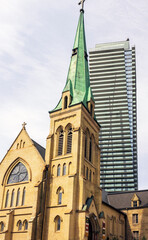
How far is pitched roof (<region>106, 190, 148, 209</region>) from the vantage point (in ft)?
209

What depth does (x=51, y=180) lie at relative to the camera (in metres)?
44.9

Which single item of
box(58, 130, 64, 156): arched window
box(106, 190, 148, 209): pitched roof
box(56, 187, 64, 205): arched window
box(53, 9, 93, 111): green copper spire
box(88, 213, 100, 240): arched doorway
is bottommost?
box(88, 213, 100, 240): arched doorway

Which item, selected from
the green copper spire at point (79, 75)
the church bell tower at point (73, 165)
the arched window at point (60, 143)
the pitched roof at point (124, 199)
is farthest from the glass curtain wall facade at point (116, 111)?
the arched window at point (60, 143)

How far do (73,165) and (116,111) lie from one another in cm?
9677

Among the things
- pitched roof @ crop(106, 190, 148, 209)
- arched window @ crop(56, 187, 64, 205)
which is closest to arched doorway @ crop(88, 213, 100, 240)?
arched window @ crop(56, 187, 64, 205)

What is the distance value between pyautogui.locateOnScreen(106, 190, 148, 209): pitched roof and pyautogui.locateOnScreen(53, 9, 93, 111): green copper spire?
83.3 ft

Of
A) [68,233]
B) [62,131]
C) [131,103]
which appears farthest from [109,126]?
[68,233]

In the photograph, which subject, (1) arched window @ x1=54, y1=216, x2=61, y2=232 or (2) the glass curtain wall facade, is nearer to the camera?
(1) arched window @ x1=54, y1=216, x2=61, y2=232

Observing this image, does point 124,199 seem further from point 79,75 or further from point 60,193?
point 79,75

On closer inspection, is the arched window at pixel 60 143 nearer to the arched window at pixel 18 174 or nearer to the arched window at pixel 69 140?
the arched window at pixel 69 140

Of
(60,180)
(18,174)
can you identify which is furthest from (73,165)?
(18,174)

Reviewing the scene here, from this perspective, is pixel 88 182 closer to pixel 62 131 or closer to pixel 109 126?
pixel 62 131

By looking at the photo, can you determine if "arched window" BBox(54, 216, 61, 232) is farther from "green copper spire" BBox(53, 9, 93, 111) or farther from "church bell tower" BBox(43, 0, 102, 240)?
"green copper spire" BBox(53, 9, 93, 111)

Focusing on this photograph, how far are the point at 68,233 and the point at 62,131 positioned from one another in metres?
15.8
